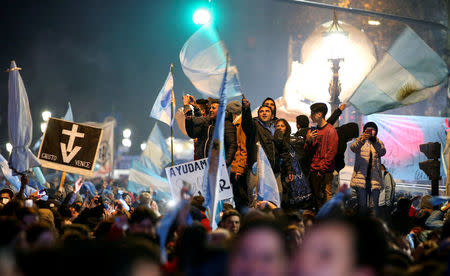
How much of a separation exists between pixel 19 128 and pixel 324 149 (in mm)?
5820

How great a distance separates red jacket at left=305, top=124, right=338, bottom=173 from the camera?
9352 millimetres

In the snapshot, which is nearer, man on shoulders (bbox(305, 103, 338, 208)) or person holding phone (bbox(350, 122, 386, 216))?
man on shoulders (bbox(305, 103, 338, 208))

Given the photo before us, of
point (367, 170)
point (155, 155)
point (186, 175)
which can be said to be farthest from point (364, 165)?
point (155, 155)

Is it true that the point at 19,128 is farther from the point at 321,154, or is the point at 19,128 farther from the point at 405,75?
A: the point at 405,75

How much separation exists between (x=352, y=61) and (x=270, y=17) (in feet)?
61.3

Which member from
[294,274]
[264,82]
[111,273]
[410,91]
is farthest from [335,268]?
[264,82]

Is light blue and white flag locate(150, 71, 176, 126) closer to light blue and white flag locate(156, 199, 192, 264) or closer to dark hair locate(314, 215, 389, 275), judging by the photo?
light blue and white flag locate(156, 199, 192, 264)

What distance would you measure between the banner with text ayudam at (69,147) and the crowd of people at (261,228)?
31.2 inches

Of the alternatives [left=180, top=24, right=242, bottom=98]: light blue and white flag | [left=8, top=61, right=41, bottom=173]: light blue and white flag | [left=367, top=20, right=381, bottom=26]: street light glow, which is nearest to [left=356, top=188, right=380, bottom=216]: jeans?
[left=180, top=24, right=242, bottom=98]: light blue and white flag

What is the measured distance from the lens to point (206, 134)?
1001cm

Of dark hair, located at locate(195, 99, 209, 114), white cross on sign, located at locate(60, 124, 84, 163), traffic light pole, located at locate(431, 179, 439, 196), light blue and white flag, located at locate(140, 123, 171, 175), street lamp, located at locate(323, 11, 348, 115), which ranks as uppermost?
street lamp, located at locate(323, 11, 348, 115)

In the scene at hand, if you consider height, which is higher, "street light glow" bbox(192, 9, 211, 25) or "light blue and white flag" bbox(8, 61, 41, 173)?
"street light glow" bbox(192, 9, 211, 25)

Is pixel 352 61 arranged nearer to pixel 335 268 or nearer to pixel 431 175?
pixel 431 175

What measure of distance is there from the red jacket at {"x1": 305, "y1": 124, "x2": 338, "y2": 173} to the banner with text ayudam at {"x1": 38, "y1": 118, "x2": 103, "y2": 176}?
3.82 m
